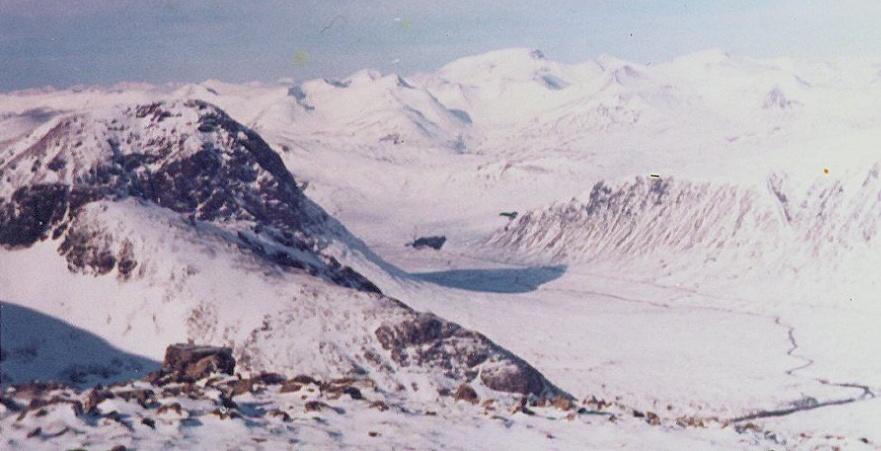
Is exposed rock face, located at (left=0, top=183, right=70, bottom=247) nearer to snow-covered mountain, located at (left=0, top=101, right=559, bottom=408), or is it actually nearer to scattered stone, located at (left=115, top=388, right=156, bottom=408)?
snow-covered mountain, located at (left=0, top=101, right=559, bottom=408)

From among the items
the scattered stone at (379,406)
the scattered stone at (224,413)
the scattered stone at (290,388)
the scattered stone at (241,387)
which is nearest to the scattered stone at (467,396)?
the scattered stone at (379,406)

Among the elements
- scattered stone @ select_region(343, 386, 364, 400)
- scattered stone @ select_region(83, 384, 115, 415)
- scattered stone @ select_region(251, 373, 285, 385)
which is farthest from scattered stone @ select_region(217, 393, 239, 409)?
scattered stone @ select_region(251, 373, 285, 385)

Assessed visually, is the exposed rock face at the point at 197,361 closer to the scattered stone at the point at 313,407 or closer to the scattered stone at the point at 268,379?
the scattered stone at the point at 268,379

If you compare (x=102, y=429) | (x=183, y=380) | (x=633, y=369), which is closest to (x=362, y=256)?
(x=633, y=369)

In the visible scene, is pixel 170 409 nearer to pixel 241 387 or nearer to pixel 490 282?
pixel 241 387

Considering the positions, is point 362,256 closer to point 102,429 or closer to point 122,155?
point 122,155

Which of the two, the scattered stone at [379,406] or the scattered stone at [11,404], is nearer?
the scattered stone at [11,404]
